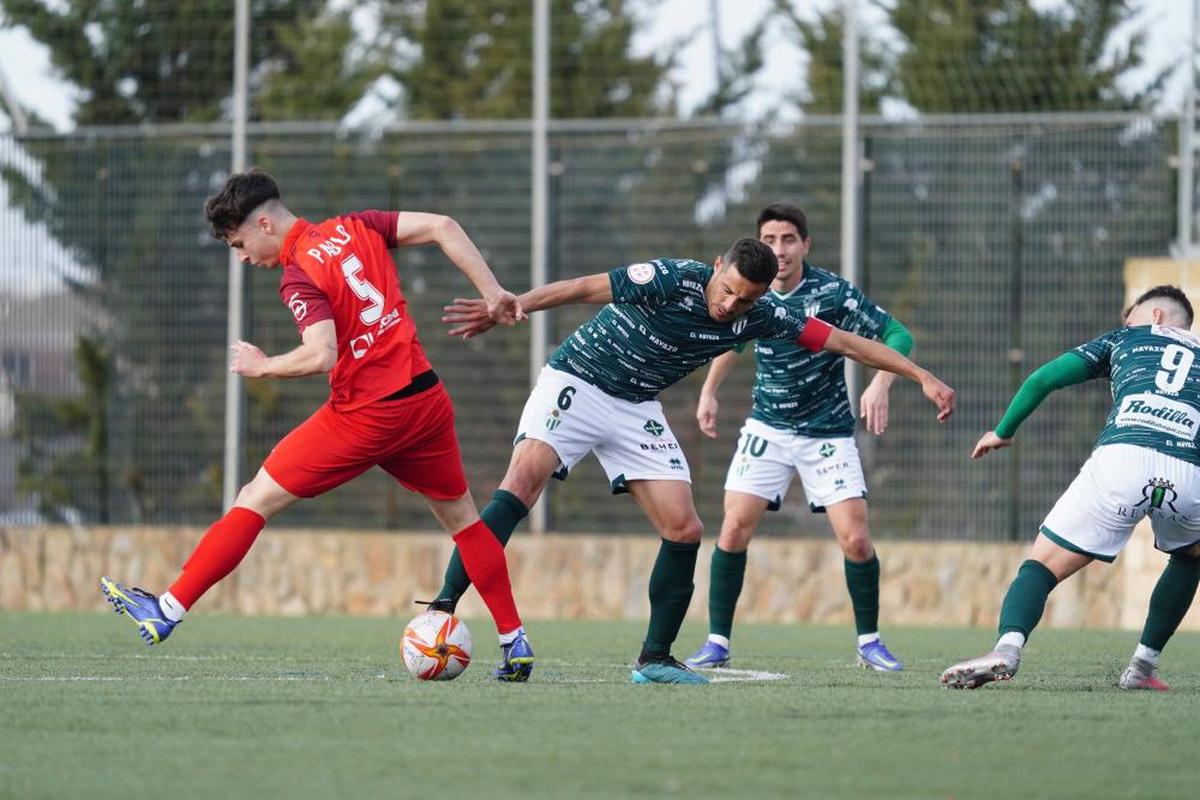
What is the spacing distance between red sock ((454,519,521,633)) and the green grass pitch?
0.95 feet

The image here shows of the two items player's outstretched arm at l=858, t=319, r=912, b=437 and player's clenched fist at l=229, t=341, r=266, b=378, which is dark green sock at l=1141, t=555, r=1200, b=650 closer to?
player's outstretched arm at l=858, t=319, r=912, b=437

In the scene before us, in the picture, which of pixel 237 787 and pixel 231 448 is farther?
pixel 231 448

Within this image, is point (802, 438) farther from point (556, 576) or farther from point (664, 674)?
point (556, 576)

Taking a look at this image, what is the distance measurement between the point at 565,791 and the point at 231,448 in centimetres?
1164

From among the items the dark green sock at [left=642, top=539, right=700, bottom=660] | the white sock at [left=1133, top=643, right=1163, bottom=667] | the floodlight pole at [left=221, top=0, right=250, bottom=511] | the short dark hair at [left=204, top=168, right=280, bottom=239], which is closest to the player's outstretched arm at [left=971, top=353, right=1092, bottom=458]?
the white sock at [left=1133, top=643, right=1163, bottom=667]

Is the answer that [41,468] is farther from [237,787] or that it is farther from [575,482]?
[237,787]

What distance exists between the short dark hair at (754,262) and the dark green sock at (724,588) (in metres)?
2.50

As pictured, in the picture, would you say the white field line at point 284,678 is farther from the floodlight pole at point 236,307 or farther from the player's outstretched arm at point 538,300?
the floodlight pole at point 236,307

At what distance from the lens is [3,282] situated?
16.7m

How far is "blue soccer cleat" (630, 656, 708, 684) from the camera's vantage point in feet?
26.2

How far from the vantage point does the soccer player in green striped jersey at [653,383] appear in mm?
8008

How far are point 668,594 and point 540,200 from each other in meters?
8.01

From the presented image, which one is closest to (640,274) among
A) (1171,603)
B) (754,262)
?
(754,262)

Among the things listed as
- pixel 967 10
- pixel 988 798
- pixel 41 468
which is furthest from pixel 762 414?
pixel 41 468
